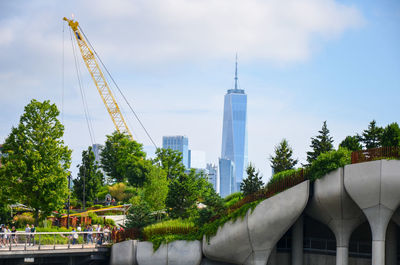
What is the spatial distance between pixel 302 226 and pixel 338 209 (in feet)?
16.8

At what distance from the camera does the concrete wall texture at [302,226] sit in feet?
96.1

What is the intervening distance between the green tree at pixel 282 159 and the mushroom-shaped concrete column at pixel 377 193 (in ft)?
49.1

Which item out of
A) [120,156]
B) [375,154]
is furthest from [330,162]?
[120,156]

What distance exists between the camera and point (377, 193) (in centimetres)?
2908

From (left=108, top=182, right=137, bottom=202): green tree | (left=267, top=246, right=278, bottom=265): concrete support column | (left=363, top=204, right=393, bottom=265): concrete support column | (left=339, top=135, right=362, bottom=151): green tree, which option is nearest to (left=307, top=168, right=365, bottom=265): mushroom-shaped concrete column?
(left=363, top=204, right=393, bottom=265): concrete support column

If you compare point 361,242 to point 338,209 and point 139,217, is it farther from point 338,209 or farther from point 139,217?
point 139,217

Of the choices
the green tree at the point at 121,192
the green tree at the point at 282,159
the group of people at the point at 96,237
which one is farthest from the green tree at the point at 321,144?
the green tree at the point at 121,192

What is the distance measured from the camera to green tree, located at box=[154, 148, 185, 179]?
71.1 metres

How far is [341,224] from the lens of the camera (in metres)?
32.8

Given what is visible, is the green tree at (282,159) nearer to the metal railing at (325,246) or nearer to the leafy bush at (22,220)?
the metal railing at (325,246)

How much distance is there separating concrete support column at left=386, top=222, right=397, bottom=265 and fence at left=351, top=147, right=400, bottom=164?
537 cm

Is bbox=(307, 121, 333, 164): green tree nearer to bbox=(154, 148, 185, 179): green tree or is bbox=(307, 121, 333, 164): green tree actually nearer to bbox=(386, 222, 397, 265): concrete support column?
bbox=(386, 222, 397, 265): concrete support column

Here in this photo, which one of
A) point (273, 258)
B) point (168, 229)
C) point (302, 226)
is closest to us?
point (302, 226)

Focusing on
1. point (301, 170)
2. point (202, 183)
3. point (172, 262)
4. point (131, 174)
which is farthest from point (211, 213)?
point (131, 174)
